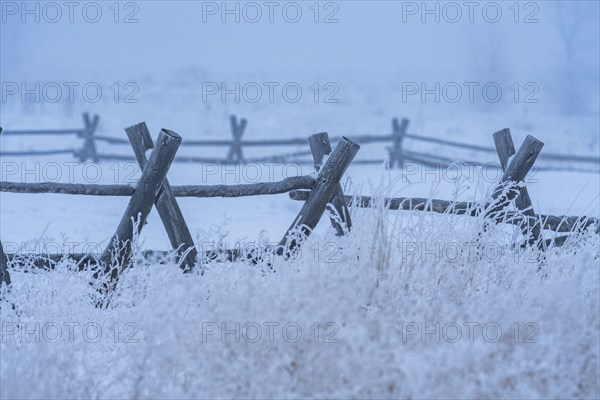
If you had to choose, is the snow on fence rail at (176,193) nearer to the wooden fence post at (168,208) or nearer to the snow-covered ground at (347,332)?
the wooden fence post at (168,208)

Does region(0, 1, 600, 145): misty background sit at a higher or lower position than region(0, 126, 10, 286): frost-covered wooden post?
higher

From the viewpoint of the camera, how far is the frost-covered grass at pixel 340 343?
8.36 feet

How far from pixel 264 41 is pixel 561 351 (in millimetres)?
31766

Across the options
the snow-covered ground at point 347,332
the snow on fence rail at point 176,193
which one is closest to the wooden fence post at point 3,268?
the snow on fence rail at point 176,193

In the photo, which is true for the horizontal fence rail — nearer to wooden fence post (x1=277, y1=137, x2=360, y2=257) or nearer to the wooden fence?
wooden fence post (x1=277, y1=137, x2=360, y2=257)

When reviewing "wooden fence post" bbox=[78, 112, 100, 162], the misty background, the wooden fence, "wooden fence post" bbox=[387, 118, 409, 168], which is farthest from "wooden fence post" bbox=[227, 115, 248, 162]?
the misty background

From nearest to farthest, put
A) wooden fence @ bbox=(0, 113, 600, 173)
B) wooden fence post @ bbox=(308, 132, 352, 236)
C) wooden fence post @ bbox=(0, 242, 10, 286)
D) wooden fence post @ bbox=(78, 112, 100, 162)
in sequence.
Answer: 1. wooden fence post @ bbox=(0, 242, 10, 286)
2. wooden fence post @ bbox=(308, 132, 352, 236)
3. wooden fence @ bbox=(0, 113, 600, 173)
4. wooden fence post @ bbox=(78, 112, 100, 162)

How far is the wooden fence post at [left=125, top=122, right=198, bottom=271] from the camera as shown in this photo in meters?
4.26

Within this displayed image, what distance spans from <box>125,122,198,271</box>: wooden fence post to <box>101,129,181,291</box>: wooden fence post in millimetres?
62

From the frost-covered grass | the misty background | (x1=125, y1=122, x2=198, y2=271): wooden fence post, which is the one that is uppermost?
the misty background

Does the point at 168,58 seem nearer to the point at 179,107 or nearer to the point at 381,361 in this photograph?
the point at 179,107

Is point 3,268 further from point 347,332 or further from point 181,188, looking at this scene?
point 347,332

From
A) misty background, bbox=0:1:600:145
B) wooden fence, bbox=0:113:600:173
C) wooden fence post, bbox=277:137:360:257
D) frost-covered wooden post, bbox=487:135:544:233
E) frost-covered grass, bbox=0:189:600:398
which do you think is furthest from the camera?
misty background, bbox=0:1:600:145

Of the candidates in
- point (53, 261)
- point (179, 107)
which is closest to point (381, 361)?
point (53, 261)
